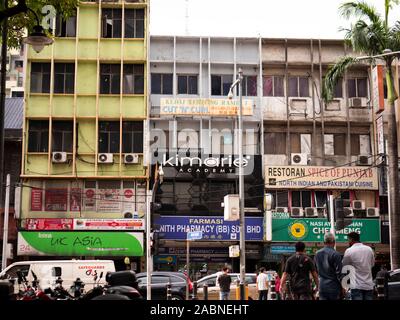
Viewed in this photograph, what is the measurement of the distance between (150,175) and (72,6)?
22.0m

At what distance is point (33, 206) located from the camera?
112 ft

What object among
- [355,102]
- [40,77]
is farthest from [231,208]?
[40,77]

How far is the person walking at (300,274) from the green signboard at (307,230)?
2318 centimetres

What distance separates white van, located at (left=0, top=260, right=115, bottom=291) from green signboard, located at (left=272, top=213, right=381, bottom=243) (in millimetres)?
12706

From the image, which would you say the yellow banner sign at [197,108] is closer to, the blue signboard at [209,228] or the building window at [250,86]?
the building window at [250,86]

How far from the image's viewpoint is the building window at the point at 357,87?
36.9 metres

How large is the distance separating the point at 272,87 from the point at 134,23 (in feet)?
28.0

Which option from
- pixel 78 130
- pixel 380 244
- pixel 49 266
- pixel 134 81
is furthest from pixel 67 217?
pixel 380 244

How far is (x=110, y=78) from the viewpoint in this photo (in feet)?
118

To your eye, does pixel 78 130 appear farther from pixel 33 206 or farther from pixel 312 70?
pixel 312 70

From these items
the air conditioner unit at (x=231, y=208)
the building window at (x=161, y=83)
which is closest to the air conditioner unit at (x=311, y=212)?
the air conditioner unit at (x=231, y=208)

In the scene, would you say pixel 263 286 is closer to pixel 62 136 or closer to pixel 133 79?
pixel 62 136
